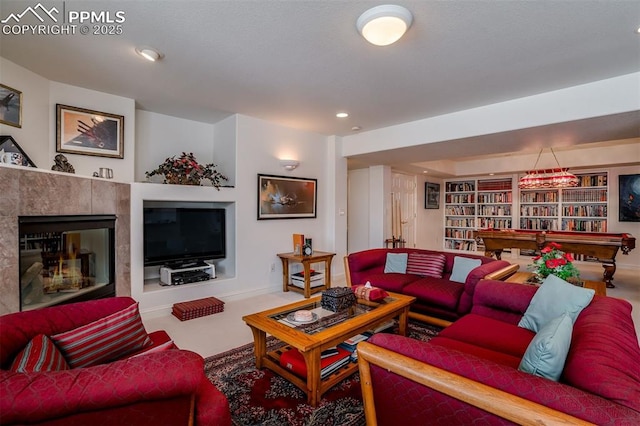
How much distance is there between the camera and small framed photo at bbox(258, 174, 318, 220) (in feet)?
14.4

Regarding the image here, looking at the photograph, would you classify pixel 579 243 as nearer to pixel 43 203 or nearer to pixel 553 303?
pixel 553 303

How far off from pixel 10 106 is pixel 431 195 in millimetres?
8229

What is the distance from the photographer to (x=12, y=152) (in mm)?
2555

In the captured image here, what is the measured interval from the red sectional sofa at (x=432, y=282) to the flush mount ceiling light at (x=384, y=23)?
213 cm

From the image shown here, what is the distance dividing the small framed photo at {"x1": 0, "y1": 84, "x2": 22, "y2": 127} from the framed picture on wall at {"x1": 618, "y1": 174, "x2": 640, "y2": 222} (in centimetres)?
986

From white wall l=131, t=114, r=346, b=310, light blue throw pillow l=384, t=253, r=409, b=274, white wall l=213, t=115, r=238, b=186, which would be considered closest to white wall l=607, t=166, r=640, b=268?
light blue throw pillow l=384, t=253, r=409, b=274

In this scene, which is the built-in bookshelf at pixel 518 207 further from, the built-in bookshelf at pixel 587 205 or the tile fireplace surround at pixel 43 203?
the tile fireplace surround at pixel 43 203

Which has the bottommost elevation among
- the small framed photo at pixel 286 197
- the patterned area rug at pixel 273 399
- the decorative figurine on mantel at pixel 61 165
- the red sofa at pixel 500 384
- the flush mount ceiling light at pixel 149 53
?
the patterned area rug at pixel 273 399

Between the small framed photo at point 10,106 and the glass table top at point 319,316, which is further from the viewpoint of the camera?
the small framed photo at point 10,106

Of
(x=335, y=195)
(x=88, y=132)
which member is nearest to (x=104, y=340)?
(x=88, y=132)

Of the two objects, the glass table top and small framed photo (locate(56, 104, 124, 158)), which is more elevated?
small framed photo (locate(56, 104, 124, 158))

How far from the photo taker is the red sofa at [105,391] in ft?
2.67

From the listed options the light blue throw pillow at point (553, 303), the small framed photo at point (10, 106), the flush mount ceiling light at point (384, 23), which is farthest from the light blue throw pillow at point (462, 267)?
the small framed photo at point (10, 106)

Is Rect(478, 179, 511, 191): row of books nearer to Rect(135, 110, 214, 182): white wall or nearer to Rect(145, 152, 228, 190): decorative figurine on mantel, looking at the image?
Rect(135, 110, 214, 182): white wall
